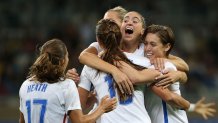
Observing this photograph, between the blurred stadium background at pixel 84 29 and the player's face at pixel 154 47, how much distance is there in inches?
245

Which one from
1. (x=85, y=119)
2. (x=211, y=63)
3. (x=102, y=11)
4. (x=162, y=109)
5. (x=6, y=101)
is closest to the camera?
(x=85, y=119)

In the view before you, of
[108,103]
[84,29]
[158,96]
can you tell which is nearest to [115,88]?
[108,103]

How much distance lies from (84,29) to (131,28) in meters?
7.75

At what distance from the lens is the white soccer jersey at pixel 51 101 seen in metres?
4.22

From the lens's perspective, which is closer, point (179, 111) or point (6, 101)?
point (179, 111)

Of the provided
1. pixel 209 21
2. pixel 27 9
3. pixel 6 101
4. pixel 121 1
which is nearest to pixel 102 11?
pixel 121 1

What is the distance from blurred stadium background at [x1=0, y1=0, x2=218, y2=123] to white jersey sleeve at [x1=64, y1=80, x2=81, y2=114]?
6654mm

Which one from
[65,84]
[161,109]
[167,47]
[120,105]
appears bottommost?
[161,109]

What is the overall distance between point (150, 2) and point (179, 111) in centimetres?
898

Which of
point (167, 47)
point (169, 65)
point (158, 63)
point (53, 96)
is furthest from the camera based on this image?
point (167, 47)

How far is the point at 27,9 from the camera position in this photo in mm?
13148

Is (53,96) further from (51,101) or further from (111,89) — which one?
(111,89)

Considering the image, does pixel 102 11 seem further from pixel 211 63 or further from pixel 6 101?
pixel 6 101

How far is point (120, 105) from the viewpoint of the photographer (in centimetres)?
441
